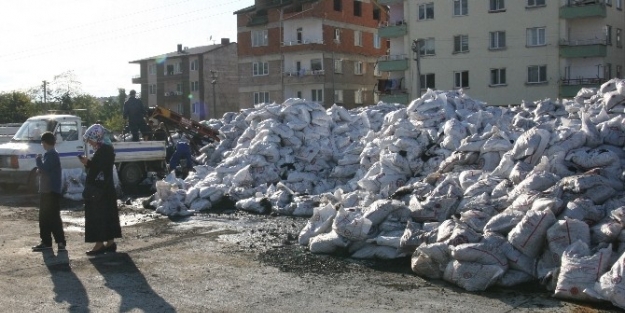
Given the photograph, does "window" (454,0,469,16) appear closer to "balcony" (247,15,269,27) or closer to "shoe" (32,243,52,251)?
"balcony" (247,15,269,27)

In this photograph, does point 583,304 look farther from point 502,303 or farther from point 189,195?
point 189,195

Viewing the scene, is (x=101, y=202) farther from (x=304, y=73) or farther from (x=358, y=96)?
(x=358, y=96)

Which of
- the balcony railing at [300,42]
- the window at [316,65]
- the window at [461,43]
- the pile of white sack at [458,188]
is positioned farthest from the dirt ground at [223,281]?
the balcony railing at [300,42]

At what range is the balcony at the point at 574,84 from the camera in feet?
124

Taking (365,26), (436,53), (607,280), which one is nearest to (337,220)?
(607,280)

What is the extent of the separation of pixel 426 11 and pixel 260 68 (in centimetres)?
1557

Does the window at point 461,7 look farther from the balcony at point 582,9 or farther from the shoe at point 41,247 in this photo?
the shoe at point 41,247

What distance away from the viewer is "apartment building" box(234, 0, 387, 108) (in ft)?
168

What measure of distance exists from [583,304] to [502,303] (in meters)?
0.74

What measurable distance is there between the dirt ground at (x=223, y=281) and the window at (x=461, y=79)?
109 feet

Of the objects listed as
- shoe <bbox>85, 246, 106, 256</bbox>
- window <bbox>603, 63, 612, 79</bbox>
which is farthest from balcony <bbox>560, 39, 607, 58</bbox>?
shoe <bbox>85, 246, 106, 256</bbox>

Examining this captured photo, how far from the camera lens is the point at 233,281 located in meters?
7.88

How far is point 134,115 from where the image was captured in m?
20.2

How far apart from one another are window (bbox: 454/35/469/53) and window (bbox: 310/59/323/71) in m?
11.4
